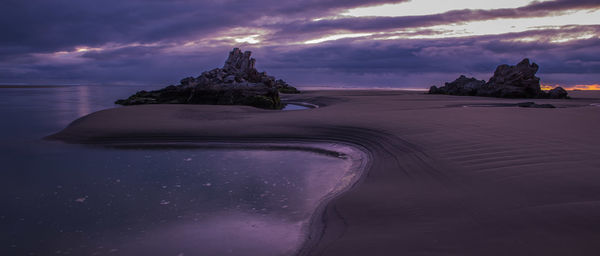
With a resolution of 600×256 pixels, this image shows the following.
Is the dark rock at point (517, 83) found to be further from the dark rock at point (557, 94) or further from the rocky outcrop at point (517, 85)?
the dark rock at point (557, 94)

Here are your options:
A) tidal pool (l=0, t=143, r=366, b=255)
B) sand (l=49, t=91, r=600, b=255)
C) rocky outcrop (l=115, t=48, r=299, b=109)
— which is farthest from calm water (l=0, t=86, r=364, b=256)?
rocky outcrop (l=115, t=48, r=299, b=109)

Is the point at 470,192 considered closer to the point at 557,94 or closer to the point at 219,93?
the point at 219,93

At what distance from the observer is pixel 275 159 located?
7516mm

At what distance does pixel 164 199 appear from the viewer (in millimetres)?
4910

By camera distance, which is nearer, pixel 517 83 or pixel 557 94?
pixel 557 94

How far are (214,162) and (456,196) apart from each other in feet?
15.7

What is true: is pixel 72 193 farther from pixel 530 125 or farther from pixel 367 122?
pixel 530 125

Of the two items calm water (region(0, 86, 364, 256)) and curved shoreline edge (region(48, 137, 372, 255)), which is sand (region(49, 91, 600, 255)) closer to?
curved shoreline edge (region(48, 137, 372, 255))

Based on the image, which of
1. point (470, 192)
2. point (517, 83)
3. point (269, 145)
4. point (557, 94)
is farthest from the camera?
point (517, 83)

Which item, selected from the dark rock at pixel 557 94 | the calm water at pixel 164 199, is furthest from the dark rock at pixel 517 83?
the calm water at pixel 164 199

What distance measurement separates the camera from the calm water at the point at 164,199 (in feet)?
11.8

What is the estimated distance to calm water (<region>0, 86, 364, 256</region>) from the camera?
11.8 ft

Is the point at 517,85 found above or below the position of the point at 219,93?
above

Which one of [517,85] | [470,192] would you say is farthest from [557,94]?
[470,192]
